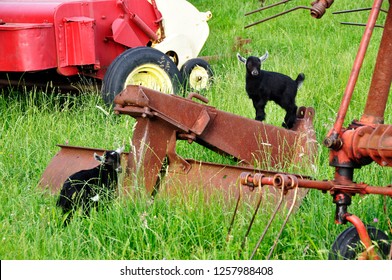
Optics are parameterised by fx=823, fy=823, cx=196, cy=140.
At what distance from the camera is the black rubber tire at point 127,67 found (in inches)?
251

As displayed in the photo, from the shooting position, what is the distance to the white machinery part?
7660 millimetres

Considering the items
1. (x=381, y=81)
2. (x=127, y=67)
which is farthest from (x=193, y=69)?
(x=381, y=81)

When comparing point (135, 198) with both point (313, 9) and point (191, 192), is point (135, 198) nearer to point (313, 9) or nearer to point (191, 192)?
point (191, 192)

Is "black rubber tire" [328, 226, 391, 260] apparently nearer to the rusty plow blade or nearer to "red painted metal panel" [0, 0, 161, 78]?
the rusty plow blade

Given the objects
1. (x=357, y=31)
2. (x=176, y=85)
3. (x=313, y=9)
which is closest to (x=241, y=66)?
(x=176, y=85)

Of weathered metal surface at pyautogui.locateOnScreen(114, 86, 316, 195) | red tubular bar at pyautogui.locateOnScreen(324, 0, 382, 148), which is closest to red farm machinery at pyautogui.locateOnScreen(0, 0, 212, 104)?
weathered metal surface at pyautogui.locateOnScreen(114, 86, 316, 195)

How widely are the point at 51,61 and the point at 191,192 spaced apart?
2.45 m

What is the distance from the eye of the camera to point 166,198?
450cm

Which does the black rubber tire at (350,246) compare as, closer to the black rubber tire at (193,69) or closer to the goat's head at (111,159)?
the goat's head at (111,159)

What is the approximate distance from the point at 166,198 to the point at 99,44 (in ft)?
9.28

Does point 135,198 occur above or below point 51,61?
below

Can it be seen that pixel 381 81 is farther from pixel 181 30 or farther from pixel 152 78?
pixel 181 30

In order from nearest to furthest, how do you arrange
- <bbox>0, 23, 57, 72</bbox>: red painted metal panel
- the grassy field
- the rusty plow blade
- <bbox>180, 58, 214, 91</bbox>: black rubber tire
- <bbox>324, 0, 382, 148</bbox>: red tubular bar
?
<bbox>324, 0, 382, 148</bbox>: red tubular bar < the grassy field < the rusty plow blade < <bbox>0, 23, 57, 72</bbox>: red painted metal panel < <bbox>180, 58, 214, 91</bbox>: black rubber tire

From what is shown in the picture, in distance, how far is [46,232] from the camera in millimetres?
4199
